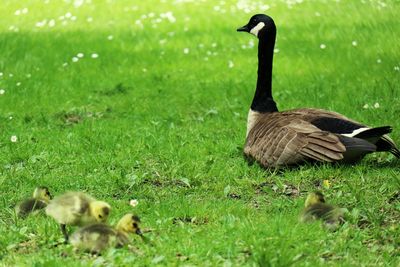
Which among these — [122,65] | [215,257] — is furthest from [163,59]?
[215,257]

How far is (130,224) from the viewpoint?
19.1 feet

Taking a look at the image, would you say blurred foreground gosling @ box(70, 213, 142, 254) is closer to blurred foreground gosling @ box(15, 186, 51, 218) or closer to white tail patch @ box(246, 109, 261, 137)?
blurred foreground gosling @ box(15, 186, 51, 218)

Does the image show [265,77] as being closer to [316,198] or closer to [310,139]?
[310,139]

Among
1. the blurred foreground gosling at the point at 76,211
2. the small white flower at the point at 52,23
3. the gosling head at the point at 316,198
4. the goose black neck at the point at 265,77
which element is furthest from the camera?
the small white flower at the point at 52,23

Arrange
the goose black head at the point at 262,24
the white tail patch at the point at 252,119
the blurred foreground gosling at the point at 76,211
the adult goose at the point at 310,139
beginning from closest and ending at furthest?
the blurred foreground gosling at the point at 76,211
the adult goose at the point at 310,139
the white tail patch at the point at 252,119
the goose black head at the point at 262,24

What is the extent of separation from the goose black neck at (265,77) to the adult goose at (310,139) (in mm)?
304

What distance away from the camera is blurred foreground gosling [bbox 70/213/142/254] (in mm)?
5602

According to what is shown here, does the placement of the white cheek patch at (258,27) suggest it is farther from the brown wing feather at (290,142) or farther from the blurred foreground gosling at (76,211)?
the blurred foreground gosling at (76,211)

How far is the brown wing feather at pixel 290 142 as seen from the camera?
7.96 metres

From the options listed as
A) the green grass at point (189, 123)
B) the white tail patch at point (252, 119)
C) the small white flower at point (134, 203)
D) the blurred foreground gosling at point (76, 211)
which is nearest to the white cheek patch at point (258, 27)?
the white tail patch at point (252, 119)

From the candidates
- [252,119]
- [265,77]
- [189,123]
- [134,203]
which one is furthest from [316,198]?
[189,123]

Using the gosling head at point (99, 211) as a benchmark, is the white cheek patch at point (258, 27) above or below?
below

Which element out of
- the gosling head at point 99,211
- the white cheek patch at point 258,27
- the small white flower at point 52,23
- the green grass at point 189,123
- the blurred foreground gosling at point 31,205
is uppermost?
the gosling head at point 99,211

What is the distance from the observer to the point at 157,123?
34.4 feet
